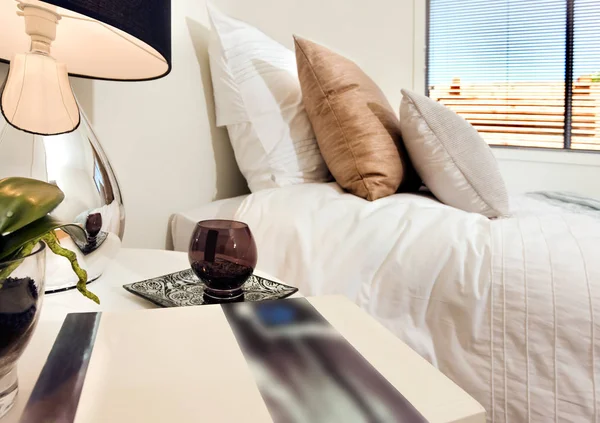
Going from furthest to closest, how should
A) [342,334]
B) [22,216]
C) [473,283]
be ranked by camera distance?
[473,283] → [342,334] → [22,216]

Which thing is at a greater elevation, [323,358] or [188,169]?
[188,169]

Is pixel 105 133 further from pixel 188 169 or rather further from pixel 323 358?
pixel 323 358

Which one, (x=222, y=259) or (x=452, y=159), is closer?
(x=222, y=259)

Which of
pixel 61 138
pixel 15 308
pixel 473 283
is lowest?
pixel 473 283

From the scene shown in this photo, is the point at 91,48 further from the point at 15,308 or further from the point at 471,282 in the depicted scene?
the point at 471,282

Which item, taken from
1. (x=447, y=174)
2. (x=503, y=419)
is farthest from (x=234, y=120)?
(x=503, y=419)

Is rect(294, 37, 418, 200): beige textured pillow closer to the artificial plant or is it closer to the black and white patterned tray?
the black and white patterned tray

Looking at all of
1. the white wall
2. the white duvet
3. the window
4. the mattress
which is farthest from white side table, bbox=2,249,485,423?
the window

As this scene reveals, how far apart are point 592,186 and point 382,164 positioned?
174cm

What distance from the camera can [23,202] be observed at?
32 cm

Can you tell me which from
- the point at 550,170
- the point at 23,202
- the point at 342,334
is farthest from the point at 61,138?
the point at 550,170

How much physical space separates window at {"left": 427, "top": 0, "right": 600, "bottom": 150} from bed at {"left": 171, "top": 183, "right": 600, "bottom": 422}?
1.75 metres

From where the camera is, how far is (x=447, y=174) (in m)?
1.17

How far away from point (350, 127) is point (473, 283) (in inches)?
22.7
